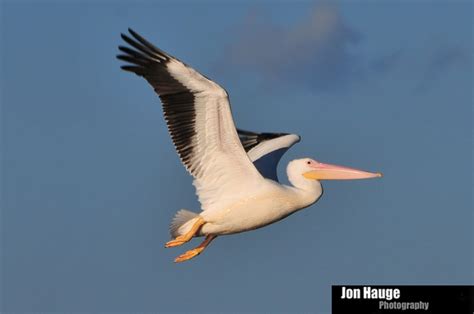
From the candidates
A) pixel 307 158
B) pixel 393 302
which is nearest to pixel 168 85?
pixel 307 158

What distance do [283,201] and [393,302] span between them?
179 centimetres

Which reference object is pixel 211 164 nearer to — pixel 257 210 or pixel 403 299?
pixel 257 210

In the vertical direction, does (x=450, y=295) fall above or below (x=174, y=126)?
below

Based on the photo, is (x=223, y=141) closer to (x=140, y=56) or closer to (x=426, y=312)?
(x=140, y=56)

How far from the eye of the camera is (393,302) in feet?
80.6

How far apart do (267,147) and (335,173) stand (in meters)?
1.24

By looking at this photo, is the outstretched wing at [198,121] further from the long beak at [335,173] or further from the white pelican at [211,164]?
the long beak at [335,173]

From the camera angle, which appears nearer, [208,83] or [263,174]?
[208,83]

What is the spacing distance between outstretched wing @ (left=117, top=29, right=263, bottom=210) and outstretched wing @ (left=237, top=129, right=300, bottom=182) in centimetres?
123

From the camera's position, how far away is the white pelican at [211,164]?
23828 millimetres

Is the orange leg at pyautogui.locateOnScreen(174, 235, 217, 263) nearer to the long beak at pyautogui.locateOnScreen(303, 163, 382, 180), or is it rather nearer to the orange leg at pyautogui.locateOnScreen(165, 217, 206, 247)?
the orange leg at pyautogui.locateOnScreen(165, 217, 206, 247)

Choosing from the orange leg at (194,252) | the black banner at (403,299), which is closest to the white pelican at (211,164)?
the orange leg at (194,252)

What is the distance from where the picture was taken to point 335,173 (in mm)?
25219

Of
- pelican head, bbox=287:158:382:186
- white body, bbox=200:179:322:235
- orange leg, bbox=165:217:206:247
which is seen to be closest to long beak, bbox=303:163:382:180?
pelican head, bbox=287:158:382:186
